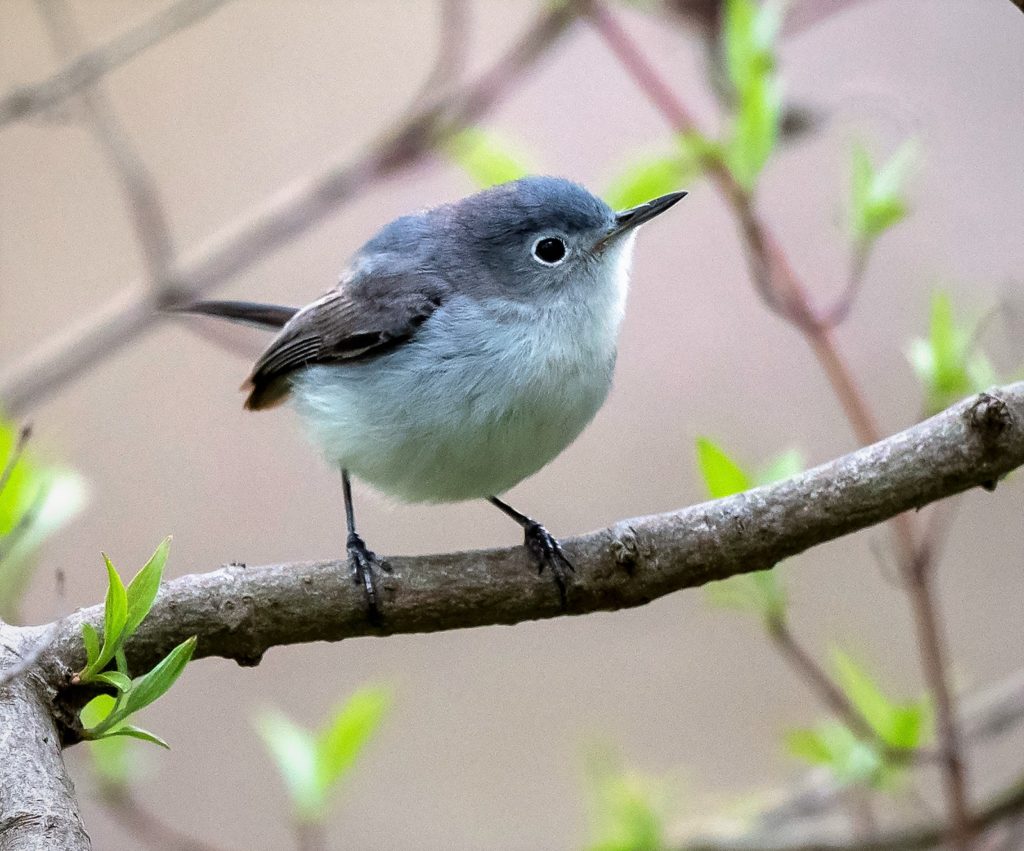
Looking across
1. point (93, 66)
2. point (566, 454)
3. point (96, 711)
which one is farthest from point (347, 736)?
point (566, 454)

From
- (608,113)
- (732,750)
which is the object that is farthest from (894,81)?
(732,750)

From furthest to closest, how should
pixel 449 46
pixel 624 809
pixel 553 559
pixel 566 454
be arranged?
pixel 566 454 < pixel 449 46 < pixel 624 809 < pixel 553 559

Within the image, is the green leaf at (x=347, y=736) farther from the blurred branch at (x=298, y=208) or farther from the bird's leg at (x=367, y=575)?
the blurred branch at (x=298, y=208)

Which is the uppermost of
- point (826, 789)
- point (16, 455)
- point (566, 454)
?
point (566, 454)

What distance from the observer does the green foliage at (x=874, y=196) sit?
1662 millimetres

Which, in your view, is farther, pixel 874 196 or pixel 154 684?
pixel 874 196

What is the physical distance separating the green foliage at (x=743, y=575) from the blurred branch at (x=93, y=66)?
4.23ft

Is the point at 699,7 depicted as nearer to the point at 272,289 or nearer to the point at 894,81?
the point at 894,81

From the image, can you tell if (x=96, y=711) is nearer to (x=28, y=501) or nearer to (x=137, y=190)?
(x=28, y=501)

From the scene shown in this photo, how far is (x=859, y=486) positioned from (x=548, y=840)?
198cm

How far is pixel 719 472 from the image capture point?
1.48 m

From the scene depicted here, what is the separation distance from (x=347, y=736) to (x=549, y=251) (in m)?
0.84

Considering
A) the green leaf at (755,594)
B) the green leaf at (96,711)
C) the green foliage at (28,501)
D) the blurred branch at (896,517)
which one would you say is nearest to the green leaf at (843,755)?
the blurred branch at (896,517)

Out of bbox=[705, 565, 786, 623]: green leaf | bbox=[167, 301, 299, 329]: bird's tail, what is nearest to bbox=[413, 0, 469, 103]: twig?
bbox=[167, 301, 299, 329]: bird's tail
